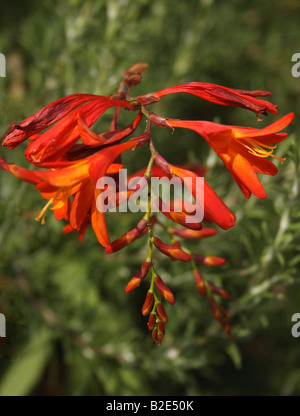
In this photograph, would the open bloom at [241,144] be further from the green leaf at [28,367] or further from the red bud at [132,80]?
the green leaf at [28,367]

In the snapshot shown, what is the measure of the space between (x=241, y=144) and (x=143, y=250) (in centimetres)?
116

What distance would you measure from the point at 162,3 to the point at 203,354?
1.84 meters

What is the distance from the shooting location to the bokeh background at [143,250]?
1.76m

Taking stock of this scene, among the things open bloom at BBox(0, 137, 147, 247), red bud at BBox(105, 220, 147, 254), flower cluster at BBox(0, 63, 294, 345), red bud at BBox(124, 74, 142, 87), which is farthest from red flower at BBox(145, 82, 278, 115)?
red bud at BBox(105, 220, 147, 254)

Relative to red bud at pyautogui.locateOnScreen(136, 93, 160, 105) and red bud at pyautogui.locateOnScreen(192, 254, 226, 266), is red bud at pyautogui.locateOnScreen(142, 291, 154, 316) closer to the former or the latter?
red bud at pyautogui.locateOnScreen(192, 254, 226, 266)

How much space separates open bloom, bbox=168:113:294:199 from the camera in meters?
1.03

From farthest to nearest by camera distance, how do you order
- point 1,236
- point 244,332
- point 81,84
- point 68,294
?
point 68,294 → point 81,84 → point 1,236 → point 244,332

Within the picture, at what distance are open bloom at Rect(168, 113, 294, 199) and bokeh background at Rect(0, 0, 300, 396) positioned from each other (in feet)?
1.17

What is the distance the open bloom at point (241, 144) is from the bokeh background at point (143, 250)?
356mm

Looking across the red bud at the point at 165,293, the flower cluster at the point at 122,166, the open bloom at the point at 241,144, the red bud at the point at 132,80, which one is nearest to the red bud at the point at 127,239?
the flower cluster at the point at 122,166

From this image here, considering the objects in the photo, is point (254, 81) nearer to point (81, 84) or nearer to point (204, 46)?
→ point (204, 46)

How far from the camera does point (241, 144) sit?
1087 mm

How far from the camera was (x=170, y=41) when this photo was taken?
8.77ft

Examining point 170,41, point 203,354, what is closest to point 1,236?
point 203,354
